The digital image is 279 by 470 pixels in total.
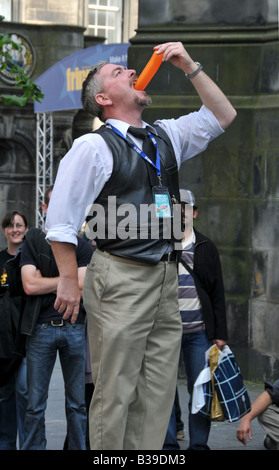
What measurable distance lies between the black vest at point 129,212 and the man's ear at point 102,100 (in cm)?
22

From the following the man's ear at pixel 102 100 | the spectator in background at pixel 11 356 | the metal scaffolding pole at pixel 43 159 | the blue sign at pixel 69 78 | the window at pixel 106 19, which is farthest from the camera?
the window at pixel 106 19

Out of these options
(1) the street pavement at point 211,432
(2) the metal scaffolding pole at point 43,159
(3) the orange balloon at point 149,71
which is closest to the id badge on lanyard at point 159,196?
(3) the orange balloon at point 149,71

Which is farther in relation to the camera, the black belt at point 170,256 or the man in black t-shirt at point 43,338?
the man in black t-shirt at point 43,338

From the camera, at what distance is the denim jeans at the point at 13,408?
6.52 meters

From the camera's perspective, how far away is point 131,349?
13.7 ft

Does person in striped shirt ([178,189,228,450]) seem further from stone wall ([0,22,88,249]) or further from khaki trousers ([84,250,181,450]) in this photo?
stone wall ([0,22,88,249])

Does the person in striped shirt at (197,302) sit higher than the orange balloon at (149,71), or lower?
lower

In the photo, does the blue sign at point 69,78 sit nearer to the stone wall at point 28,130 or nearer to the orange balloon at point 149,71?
the stone wall at point 28,130

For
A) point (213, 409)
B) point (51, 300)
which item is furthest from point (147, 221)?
point (213, 409)

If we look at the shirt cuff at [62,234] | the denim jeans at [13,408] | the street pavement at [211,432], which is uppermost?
the shirt cuff at [62,234]

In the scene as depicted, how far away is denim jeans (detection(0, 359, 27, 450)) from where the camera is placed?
6523 mm

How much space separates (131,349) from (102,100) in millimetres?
1180

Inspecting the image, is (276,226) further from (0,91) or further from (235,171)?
(0,91)

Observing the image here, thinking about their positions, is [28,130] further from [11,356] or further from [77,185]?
[77,185]
